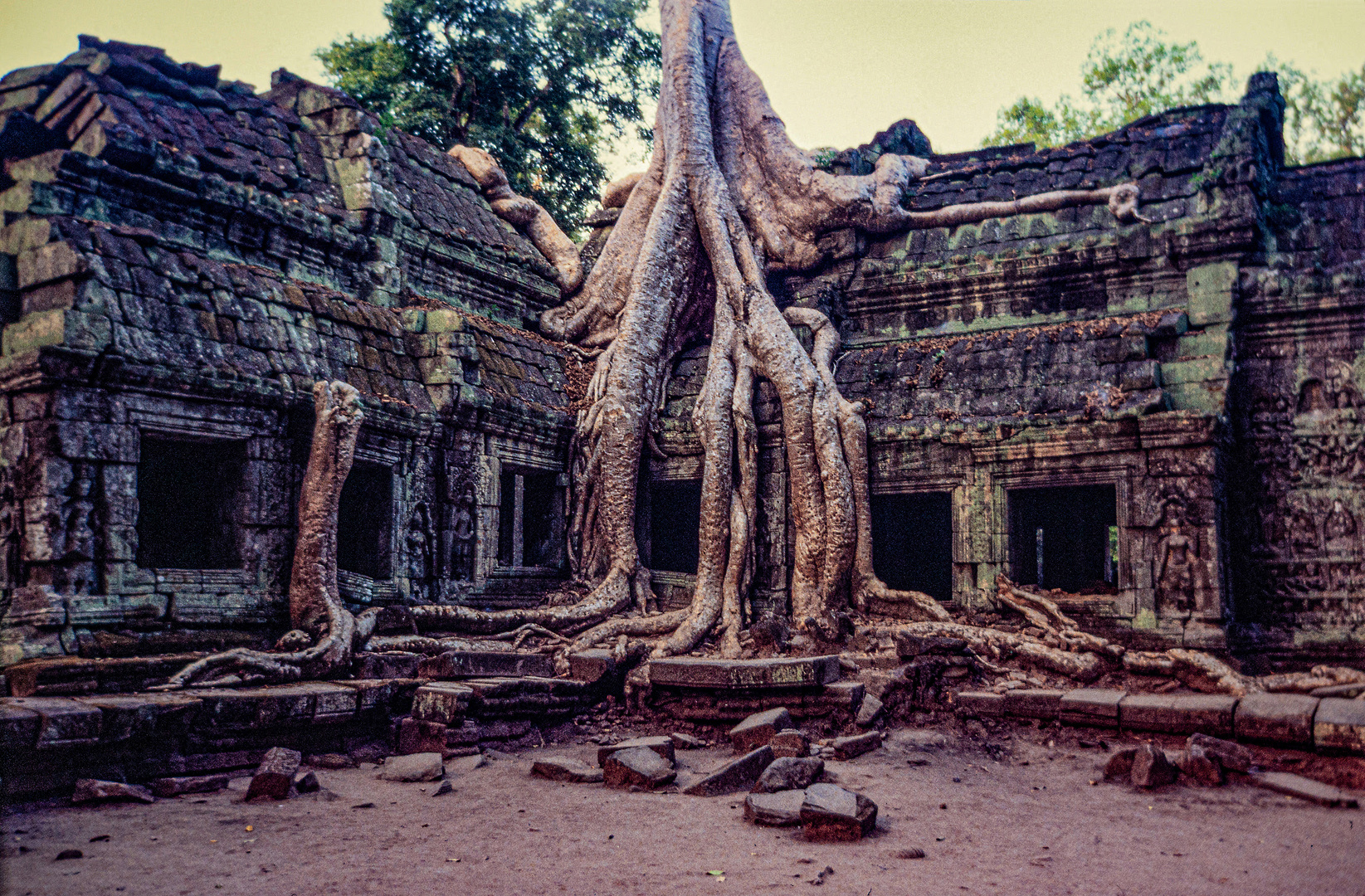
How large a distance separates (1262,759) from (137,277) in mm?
7529

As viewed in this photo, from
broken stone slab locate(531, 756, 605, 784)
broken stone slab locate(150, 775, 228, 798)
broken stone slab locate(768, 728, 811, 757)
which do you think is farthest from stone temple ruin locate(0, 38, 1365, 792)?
broken stone slab locate(768, 728, 811, 757)

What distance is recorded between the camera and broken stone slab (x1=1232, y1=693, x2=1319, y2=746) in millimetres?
6207

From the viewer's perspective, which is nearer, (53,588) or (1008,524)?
(53,588)

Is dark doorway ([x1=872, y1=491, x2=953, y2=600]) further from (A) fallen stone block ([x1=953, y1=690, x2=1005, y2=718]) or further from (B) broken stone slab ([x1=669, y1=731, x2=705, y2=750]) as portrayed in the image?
(B) broken stone slab ([x1=669, y1=731, x2=705, y2=750])

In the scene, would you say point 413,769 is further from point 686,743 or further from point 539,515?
point 539,515

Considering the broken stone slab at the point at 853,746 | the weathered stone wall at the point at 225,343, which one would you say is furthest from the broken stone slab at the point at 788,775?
the weathered stone wall at the point at 225,343

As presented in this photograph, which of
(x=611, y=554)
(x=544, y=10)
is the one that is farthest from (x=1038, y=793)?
(x=544, y=10)

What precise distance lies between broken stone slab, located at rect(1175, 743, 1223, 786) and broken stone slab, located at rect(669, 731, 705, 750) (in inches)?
112

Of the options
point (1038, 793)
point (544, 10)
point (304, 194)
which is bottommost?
point (1038, 793)

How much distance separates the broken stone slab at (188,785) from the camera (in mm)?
5531

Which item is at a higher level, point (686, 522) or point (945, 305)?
point (945, 305)

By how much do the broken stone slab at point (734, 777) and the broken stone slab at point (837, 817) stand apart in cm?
84

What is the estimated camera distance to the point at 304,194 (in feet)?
31.1

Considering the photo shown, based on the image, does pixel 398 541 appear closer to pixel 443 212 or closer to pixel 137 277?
pixel 137 277
